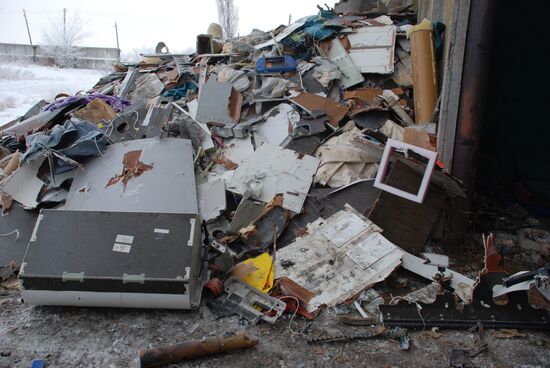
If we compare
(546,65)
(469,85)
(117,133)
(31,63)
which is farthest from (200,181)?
(31,63)

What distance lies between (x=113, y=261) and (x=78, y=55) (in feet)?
64.2

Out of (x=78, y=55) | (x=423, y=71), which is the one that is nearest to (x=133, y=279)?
(x=423, y=71)

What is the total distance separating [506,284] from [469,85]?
181cm

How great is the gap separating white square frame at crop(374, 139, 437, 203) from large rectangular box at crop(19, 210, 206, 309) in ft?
5.20

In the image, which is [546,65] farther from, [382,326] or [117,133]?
[117,133]

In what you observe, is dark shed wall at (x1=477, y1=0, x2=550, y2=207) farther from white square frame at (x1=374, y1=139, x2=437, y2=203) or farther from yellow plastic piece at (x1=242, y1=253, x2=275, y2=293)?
yellow plastic piece at (x1=242, y1=253, x2=275, y2=293)

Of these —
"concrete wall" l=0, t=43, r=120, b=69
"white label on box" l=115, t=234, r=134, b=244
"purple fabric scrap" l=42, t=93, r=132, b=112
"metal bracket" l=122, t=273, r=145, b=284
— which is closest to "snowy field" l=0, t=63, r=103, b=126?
"concrete wall" l=0, t=43, r=120, b=69

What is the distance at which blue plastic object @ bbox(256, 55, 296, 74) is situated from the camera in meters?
5.59

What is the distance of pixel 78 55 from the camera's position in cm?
1972

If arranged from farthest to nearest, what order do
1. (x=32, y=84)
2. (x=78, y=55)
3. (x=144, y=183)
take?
(x=78, y=55) → (x=32, y=84) → (x=144, y=183)

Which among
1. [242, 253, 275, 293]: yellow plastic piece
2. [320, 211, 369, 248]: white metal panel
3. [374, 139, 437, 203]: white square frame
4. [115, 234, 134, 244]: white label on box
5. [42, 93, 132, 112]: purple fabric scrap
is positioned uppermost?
[42, 93, 132, 112]: purple fabric scrap

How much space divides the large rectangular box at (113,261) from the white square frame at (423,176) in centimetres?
159

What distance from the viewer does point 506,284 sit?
2.94 m

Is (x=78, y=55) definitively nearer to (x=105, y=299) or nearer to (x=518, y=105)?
(x=518, y=105)
